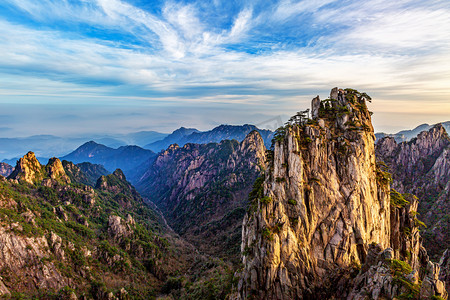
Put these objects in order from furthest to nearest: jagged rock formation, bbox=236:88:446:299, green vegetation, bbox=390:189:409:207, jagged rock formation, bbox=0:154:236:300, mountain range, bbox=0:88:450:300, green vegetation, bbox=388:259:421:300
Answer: jagged rock formation, bbox=0:154:236:300 < green vegetation, bbox=390:189:409:207 < jagged rock formation, bbox=236:88:446:299 < mountain range, bbox=0:88:450:300 < green vegetation, bbox=388:259:421:300

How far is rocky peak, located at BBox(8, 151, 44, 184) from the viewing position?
133m

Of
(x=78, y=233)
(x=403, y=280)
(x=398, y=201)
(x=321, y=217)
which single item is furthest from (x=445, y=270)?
(x=78, y=233)

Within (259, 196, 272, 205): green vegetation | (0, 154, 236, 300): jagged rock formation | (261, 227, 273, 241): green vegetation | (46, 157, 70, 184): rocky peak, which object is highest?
(259, 196, 272, 205): green vegetation

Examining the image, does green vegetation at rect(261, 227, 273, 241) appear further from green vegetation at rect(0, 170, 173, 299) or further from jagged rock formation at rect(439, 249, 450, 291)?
green vegetation at rect(0, 170, 173, 299)

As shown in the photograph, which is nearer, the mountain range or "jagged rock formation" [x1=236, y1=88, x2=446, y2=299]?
the mountain range

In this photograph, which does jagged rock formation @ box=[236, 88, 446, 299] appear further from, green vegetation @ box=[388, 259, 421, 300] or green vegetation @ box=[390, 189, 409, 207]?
green vegetation @ box=[388, 259, 421, 300]

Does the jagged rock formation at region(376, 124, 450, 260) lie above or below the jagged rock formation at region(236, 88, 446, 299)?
below

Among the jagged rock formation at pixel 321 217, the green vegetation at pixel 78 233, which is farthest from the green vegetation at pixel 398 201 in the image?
the green vegetation at pixel 78 233

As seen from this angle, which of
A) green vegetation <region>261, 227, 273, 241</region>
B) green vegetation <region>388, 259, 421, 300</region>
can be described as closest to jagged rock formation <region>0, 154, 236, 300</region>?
green vegetation <region>261, 227, 273, 241</region>

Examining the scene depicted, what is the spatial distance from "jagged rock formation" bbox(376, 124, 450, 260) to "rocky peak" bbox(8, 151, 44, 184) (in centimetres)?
21332

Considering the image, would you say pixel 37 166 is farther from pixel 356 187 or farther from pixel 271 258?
pixel 356 187

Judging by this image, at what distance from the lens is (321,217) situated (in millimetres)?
50156

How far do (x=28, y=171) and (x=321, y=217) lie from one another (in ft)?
542

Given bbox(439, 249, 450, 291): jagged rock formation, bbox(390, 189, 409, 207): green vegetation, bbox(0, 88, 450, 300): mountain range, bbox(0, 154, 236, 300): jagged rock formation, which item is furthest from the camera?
A: bbox(0, 154, 236, 300): jagged rock formation
